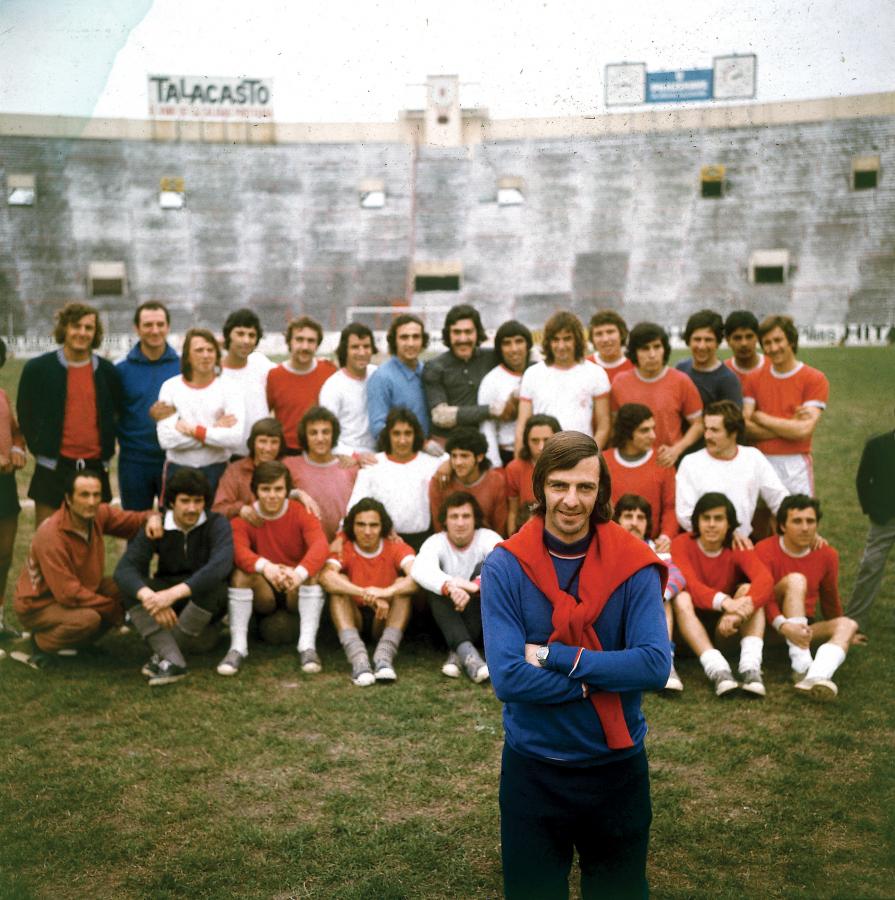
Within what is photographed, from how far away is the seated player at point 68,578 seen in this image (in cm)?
498

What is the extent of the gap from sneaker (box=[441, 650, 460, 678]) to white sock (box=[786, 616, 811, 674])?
169 cm

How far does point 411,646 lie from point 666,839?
7.50ft

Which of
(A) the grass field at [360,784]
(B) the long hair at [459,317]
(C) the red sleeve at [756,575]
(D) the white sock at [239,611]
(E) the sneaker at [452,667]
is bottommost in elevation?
(A) the grass field at [360,784]

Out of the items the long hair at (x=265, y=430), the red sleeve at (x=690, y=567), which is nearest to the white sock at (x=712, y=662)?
the red sleeve at (x=690, y=567)

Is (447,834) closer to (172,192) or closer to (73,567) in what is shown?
(73,567)

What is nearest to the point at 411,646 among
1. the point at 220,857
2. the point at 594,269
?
the point at 220,857

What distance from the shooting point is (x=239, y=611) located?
5184 millimetres

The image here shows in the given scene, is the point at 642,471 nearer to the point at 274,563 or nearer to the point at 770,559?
the point at 770,559

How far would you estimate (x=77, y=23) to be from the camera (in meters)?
3.88

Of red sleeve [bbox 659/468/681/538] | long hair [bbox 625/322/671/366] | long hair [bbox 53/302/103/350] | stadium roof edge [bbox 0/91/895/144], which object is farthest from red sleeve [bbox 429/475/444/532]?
stadium roof edge [bbox 0/91/895/144]

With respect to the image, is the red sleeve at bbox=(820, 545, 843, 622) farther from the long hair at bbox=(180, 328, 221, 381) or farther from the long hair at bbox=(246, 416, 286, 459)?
the long hair at bbox=(180, 328, 221, 381)

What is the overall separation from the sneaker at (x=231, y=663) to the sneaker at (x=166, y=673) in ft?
0.64

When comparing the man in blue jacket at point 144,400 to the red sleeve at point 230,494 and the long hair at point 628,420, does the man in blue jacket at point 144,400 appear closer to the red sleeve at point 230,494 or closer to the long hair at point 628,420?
the red sleeve at point 230,494

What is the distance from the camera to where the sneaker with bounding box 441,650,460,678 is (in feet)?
16.0
